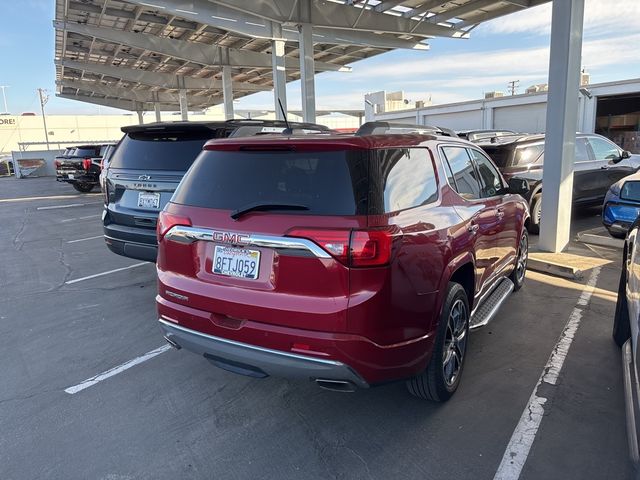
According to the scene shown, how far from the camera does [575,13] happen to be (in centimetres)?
638

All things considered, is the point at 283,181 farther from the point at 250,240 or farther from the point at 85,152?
the point at 85,152

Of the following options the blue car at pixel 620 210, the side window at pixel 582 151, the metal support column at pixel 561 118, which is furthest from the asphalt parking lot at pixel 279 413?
the side window at pixel 582 151

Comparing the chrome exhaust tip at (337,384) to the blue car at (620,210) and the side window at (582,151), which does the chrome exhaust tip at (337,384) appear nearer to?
the blue car at (620,210)

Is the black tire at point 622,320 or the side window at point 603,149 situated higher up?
the side window at point 603,149

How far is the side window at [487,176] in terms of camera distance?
4238 mm

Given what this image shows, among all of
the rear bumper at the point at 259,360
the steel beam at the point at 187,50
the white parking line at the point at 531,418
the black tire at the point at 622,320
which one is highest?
the steel beam at the point at 187,50

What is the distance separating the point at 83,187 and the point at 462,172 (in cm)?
1880

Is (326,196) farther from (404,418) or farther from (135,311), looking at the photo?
(135,311)

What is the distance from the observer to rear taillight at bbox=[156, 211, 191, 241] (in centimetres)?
302

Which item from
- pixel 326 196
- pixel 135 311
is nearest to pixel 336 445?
pixel 326 196

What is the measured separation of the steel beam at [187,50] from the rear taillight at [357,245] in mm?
19925

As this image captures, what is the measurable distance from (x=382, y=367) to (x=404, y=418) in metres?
0.71

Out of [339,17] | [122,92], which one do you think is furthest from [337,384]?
[122,92]

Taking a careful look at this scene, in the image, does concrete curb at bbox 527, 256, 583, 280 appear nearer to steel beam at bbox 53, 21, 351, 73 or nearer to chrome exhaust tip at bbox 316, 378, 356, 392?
chrome exhaust tip at bbox 316, 378, 356, 392
